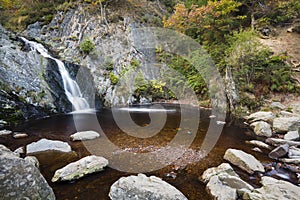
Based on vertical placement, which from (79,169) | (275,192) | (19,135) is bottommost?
(19,135)

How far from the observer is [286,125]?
7133mm

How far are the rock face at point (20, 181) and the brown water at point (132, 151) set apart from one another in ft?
2.63

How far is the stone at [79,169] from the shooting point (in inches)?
145

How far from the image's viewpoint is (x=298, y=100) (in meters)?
10.1

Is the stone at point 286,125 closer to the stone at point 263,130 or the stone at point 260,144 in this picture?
the stone at point 263,130

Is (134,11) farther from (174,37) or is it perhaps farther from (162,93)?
(162,93)

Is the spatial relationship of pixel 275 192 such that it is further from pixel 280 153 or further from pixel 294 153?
pixel 294 153

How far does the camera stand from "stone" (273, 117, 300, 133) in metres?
7.04

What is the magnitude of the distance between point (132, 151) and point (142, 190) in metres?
2.46

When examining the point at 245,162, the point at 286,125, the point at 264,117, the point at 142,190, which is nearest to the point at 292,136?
the point at 286,125

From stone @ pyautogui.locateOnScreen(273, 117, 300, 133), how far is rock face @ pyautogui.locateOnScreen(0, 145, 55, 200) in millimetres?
8030

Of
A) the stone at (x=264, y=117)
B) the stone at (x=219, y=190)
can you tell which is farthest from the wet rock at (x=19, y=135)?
the stone at (x=264, y=117)

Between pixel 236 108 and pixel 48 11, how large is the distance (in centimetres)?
2312

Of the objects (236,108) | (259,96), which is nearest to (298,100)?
(259,96)
